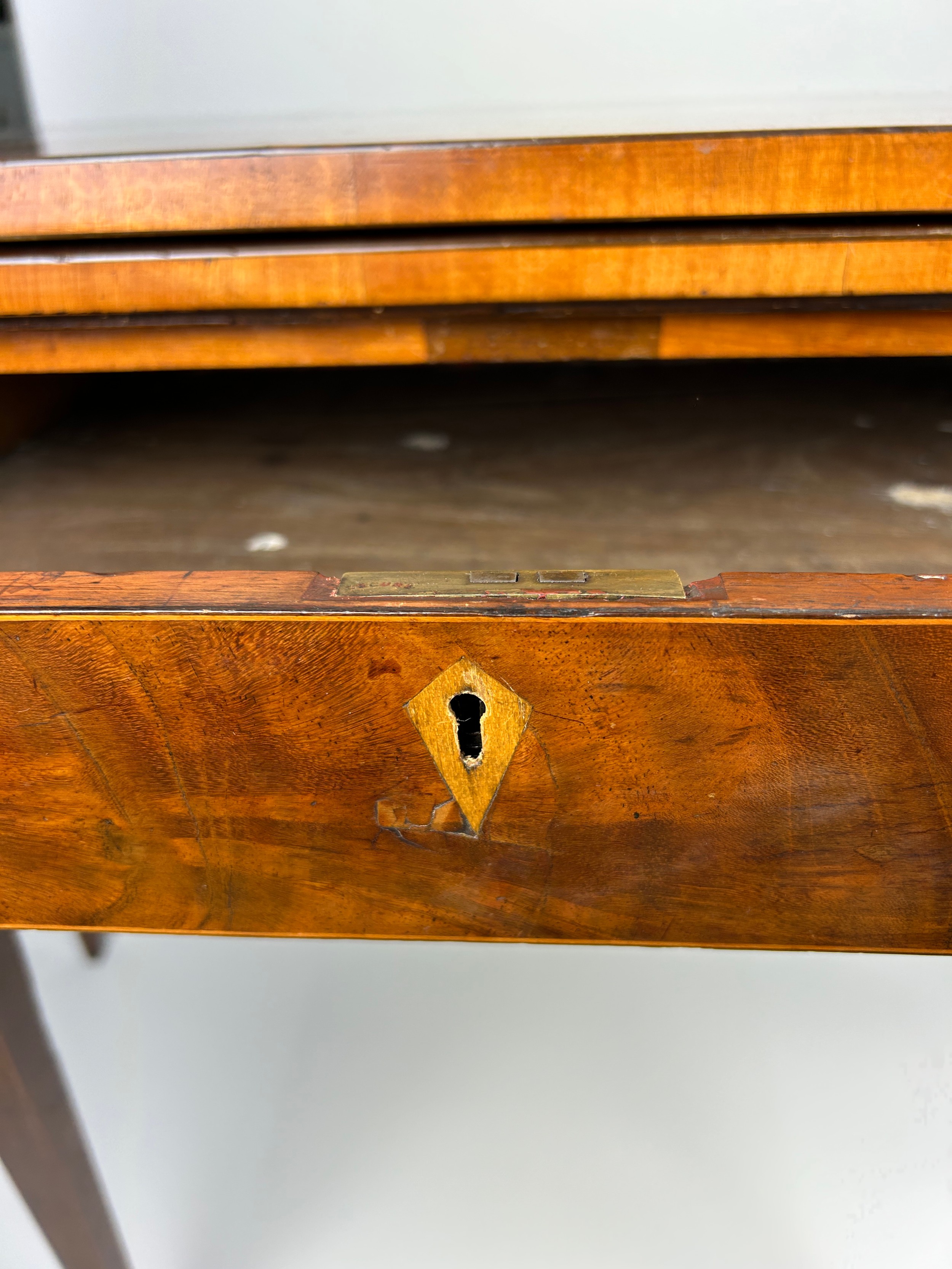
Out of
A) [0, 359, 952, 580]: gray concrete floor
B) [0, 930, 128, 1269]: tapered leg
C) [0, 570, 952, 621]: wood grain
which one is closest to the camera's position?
[0, 570, 952, 621]: wood grain

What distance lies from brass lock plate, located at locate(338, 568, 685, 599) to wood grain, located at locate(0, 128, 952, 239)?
0.17 metres

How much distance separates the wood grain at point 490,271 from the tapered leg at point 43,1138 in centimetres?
40

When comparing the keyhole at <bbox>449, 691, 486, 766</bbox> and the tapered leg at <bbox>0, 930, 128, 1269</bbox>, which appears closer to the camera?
the keyhole at <bbox>449, 691, 486, 766</bbox>

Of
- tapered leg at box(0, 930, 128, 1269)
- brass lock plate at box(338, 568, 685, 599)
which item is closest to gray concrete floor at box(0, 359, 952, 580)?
brass lock plate at box(338, 568, 685, 599)

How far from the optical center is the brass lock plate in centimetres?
37

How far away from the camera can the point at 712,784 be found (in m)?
0.39

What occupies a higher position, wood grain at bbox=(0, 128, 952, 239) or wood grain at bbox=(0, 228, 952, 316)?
wood grain at bbox=(0, 128, 952, 239)

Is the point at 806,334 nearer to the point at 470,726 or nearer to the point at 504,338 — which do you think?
the point at 504,338

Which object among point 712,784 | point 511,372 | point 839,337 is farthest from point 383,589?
point 511,372

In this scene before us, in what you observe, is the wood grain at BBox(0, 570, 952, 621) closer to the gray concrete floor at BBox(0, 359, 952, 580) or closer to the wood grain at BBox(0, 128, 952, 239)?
the gray concrete floor at BBox(0, 359, 952, 580)

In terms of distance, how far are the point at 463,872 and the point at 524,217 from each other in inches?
11.6

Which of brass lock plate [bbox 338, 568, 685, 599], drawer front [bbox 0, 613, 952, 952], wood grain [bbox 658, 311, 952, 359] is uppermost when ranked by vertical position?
wood grain [bbox 658, 311, 952, 359]

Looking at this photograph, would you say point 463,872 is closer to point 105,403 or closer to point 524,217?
point 524,217

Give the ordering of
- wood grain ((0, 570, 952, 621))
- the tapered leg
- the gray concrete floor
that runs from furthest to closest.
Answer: the tapered leg < the gray concrete floor < wood grain ((0, 570, 952, 621))
